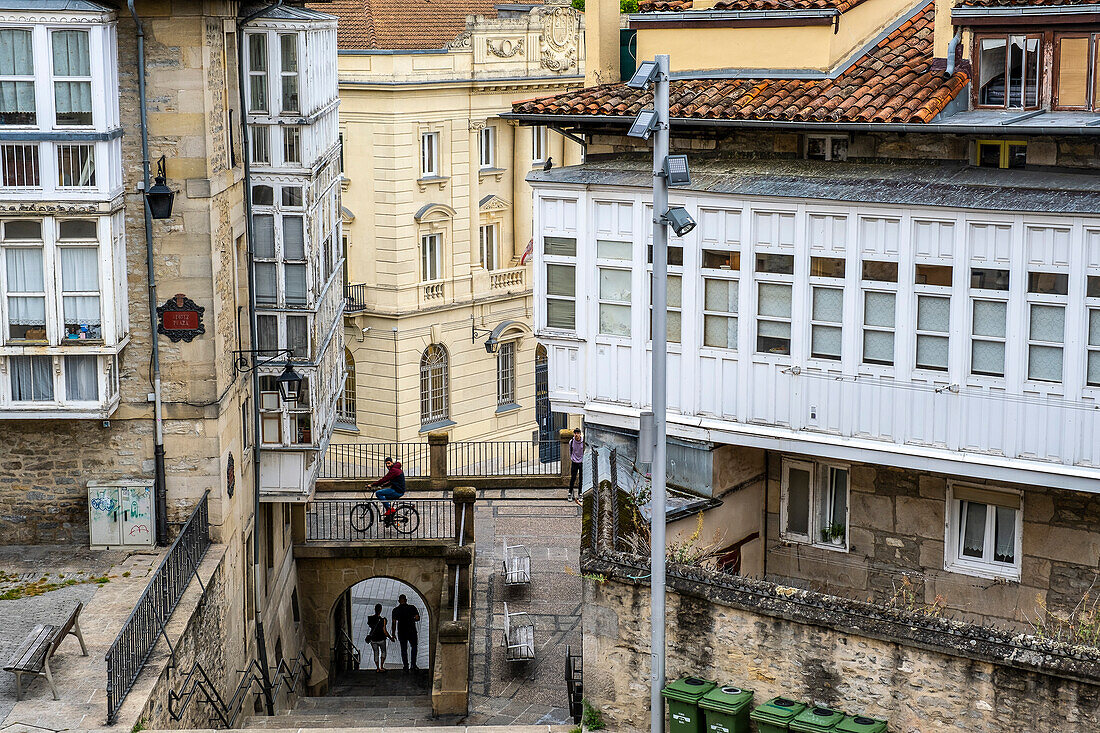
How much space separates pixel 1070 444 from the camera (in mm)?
17625

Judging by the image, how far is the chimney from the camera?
862 inches

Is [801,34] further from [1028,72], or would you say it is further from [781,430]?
[781,430]

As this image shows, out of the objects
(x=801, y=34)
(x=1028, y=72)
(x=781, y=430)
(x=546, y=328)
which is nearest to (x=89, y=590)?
(x=546, y=328)

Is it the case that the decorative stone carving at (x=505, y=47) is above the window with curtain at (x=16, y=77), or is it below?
above

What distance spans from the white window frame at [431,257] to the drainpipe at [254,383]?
626 inches

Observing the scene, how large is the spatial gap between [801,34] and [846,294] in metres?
3.53

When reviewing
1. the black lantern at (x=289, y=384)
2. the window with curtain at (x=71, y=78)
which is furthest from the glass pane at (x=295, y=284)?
the window with curtain at (x=71, y=78)

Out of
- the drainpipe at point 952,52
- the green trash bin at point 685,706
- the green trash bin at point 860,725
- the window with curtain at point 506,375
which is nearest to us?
the green trash bin at point 860,725

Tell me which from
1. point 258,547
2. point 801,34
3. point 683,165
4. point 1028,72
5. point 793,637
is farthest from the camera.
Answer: point 258,547

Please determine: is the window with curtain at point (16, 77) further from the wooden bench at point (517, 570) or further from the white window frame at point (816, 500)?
the wooden bench at point (517, 570)

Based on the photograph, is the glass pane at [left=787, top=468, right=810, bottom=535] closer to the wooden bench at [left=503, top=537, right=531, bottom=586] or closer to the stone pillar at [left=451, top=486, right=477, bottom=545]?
the wooden bench at [left=503, top=537, right=531, bottom=586]

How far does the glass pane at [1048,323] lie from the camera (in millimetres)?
17516

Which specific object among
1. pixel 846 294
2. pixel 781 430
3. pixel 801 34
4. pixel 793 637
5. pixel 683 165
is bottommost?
pixel 793 637

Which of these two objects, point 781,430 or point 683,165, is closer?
point 683,165
